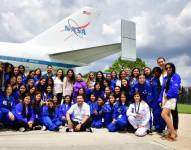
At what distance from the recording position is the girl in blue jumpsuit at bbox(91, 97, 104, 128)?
8.48 m

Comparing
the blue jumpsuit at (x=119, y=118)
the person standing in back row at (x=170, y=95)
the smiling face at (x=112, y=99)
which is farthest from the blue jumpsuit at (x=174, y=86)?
the smiling face at (x=112, y=99)

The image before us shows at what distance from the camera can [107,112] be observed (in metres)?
8.32

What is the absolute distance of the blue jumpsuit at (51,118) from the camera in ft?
25.3

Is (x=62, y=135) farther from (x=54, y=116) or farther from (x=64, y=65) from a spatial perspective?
(x=64, y=65)

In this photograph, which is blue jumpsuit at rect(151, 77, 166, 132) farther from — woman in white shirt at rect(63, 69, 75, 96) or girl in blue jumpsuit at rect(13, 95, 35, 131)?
girl in blue jumpsuit at rect(13, 95, 35, 131)

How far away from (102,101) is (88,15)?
11.1 meters

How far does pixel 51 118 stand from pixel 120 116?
1.48 meters

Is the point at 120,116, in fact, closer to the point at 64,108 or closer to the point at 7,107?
the point at 64,108

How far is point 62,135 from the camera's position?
7.01 m

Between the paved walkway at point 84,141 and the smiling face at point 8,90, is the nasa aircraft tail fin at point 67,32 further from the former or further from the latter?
the paved walkway at point 84,141

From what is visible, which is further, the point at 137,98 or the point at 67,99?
the point at 67,99

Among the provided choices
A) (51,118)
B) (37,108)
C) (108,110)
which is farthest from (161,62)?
(37,108)

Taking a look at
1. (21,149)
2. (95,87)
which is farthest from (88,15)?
(21,149)

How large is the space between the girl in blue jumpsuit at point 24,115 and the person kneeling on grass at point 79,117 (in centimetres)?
75
